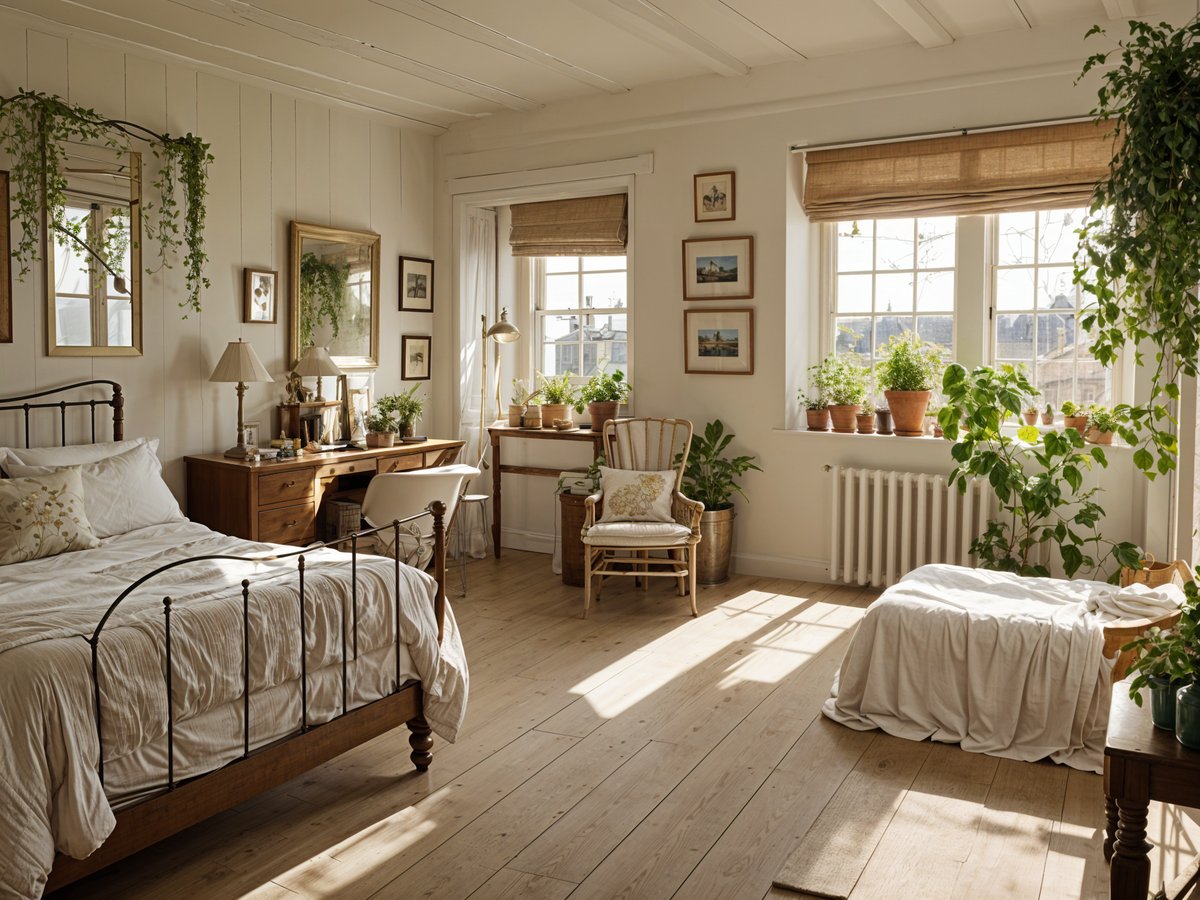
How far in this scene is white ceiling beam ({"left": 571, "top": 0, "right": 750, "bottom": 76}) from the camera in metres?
4.55

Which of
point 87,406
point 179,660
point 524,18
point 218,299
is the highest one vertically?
point 524,18

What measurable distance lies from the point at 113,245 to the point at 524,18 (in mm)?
2301

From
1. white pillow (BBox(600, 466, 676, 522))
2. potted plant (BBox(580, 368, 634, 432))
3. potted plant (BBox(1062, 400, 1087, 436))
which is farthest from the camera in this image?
potted plant (BBox(580, 368, 634, 432))

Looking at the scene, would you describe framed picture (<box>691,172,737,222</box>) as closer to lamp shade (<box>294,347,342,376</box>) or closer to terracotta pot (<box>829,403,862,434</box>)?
terracotta pot (<box>829,403,862,434</box>)

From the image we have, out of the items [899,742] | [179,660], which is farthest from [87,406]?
[899,742]

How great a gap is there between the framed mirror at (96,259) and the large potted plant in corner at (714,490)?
3.05 metres

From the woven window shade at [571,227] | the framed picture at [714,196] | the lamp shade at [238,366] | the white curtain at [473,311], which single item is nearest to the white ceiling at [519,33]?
the framed picture at [714,196]

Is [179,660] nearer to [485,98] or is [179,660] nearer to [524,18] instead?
[524,18]

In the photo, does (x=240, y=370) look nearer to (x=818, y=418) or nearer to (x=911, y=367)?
(x=818, y=418)

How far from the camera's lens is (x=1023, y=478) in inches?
192

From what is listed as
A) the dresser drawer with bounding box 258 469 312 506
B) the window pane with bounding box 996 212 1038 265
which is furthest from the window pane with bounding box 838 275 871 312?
the dresser drawer with bounding box 258 469 312 506

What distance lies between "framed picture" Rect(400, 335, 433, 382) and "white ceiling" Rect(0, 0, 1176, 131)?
5.37 feet

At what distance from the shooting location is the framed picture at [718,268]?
5.89 meters

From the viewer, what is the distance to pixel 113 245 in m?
4.99
